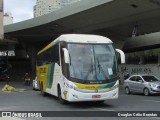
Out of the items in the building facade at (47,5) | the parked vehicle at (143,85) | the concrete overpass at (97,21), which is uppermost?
the building facade at (47,5)

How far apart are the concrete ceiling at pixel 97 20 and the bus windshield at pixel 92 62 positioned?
19979 mm

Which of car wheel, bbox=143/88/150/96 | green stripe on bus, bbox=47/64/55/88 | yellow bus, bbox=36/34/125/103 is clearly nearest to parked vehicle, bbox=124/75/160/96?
car wheel, bbox=143/88/150/96

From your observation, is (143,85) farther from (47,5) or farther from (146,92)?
(47,5)

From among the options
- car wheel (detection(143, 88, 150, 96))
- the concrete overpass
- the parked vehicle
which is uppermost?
the concrete overpass

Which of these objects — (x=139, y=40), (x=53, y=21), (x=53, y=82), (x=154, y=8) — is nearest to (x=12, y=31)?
(x=53, y=21)

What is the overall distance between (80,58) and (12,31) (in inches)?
1945

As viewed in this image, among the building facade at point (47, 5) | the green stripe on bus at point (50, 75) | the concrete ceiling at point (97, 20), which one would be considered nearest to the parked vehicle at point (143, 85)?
the green stripe on bus at point (50, 75)

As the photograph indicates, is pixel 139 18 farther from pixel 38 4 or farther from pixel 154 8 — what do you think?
pixel 38 4

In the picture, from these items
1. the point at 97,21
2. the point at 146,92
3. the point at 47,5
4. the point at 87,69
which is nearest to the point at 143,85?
the point at 146,92

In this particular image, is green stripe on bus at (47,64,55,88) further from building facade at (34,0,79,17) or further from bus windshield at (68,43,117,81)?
building facade at (34,0,79,17)

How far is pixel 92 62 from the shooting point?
60.9 ft

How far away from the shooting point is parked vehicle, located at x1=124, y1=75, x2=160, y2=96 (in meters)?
27.6

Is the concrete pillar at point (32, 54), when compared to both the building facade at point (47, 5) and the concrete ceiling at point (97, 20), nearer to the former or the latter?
the concrete ceiling at point (97, 20)

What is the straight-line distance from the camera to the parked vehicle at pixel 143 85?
2762 centimetres
